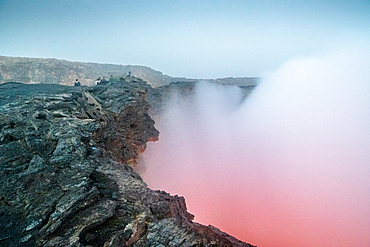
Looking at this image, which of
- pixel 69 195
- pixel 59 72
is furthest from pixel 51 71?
pixel 69 195

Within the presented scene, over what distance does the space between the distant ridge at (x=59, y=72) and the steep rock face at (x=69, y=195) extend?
21.9 m

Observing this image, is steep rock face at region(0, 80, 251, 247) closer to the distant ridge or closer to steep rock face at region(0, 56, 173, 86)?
the distant ridge

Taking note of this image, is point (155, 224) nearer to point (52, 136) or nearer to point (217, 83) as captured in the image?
point (52, 136)

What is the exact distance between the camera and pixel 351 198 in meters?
24.7

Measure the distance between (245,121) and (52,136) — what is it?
38.6m

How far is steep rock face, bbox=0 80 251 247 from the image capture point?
5.36m

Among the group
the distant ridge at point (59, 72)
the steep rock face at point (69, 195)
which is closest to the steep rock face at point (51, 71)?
the distant ridge at point (59, 72)

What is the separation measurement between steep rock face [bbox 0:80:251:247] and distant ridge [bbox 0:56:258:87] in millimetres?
21933

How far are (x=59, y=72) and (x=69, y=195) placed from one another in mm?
41295

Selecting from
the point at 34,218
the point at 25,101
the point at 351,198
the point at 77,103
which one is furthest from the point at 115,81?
the point at 351,198

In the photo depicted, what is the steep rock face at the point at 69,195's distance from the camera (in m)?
5.36

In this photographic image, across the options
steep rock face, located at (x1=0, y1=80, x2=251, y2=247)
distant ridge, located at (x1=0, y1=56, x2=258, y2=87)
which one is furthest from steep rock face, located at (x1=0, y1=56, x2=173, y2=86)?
steep rock face, located at (x1=0, y1=80, x2=251, y2=247)

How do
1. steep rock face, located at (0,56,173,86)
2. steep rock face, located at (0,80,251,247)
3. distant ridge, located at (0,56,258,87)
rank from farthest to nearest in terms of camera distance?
distant ridge, located at (0,56,258,87) < steep rock face, located at (0,56,173,86) < steep rock face, located at (0,80,251,247)

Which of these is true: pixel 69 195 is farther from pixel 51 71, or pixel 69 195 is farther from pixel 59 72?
pixel 51 71
